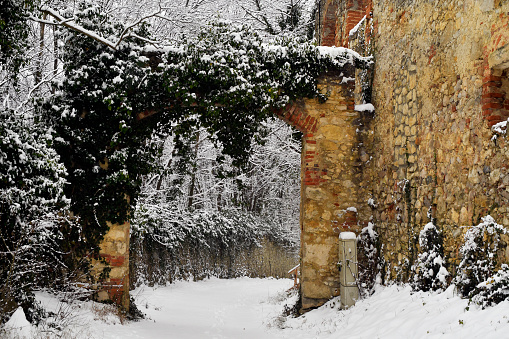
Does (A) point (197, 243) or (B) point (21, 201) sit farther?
(A) point (197, 243)

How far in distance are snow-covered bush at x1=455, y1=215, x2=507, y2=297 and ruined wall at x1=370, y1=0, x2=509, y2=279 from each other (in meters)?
0.12

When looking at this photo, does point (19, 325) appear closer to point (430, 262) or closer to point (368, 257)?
point (430, 262)

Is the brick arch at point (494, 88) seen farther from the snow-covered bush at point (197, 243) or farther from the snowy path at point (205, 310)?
the snow-covered bush at point (197, 243)

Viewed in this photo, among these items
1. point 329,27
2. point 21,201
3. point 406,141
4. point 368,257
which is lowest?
point 368,257

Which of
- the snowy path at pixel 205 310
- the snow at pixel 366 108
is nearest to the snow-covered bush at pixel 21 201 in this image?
the snowy path at pixel 205 310

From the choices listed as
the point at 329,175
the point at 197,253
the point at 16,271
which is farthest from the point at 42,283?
the point at 197,253

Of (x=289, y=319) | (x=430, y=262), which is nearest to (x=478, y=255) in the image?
(x=430, y=262)

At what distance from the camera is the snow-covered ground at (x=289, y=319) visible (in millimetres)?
3799

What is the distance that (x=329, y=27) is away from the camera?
11.9m

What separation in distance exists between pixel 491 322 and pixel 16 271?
15.6ft

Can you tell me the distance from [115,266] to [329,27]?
858cm

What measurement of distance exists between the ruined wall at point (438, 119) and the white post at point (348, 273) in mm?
541

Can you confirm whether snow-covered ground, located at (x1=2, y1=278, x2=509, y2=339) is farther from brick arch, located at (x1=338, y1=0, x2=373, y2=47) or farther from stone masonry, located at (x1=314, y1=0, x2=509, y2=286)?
brick arch, located at (x1=338, y1=0, x2=373, y2=47)

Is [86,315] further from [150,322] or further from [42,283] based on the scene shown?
[150,322]
